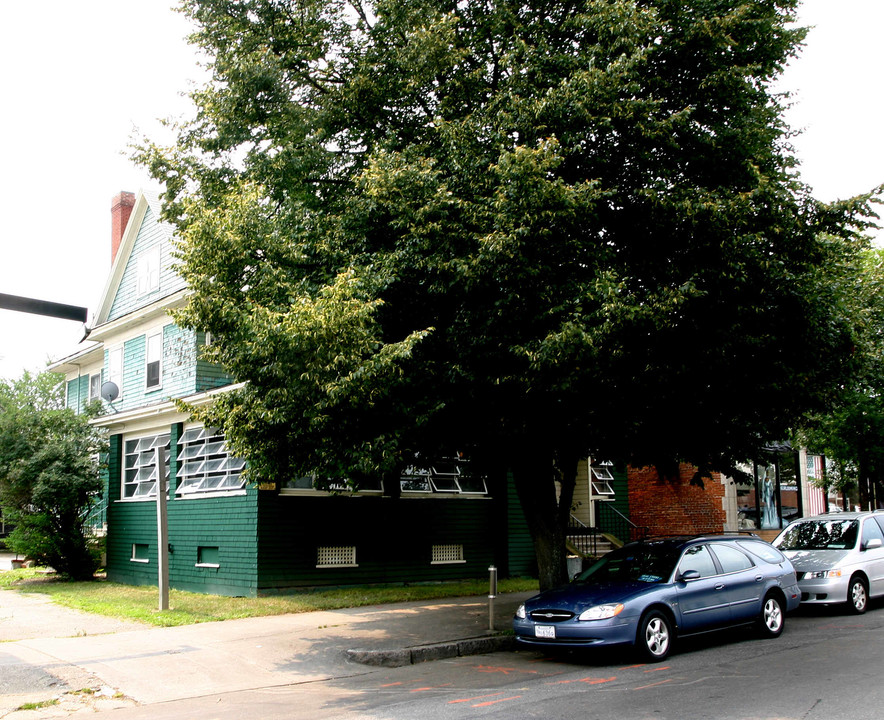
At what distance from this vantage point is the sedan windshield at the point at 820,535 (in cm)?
1454

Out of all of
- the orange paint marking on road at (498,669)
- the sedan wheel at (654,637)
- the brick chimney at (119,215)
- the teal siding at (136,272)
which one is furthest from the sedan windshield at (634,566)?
the brick chimney at (119,215)

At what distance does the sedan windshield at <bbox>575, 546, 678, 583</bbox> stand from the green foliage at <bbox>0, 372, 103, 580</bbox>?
15256 mm

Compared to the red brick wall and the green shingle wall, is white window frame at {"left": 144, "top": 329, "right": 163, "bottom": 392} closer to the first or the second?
the green shingle wall

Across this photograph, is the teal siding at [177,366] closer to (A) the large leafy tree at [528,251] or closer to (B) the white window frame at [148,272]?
(B) the white window frame at [148,272]

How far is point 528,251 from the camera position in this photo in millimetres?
10102

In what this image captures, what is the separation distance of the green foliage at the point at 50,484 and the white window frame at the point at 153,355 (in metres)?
2.40

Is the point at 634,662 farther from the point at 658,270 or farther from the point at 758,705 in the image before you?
the point at 658,270

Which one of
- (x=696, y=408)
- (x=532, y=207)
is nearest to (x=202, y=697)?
(x=532, y=207)

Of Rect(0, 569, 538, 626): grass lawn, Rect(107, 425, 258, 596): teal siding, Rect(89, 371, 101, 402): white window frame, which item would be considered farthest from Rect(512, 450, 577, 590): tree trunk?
Rect(89, 371, 101, 402): white window frame

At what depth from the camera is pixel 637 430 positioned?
11.4 metres

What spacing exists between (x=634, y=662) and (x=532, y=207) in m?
5.55

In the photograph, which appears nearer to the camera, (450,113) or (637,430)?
(637,430)

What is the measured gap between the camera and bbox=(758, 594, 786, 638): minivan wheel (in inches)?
449

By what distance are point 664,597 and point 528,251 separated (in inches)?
179
